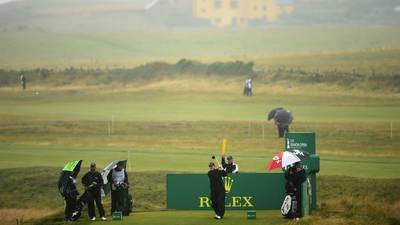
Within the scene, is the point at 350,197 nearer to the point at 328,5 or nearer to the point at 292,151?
the point at 292,151

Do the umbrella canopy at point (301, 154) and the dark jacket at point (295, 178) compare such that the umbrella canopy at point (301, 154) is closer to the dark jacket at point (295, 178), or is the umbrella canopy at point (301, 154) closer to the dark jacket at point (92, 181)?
the dark jacket at point (295, 178)

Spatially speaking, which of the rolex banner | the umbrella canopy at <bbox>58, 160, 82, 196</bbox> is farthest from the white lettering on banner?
the umbrella canopy at <bbox>58, 160, 82, 196</bbox>

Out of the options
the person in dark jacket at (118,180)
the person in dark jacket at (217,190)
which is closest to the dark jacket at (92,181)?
the person in dark jacket at (118,180)

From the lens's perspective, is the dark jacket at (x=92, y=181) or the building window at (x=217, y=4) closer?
the dark jacket at (x=92, y=181)

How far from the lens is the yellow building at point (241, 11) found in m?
79.4

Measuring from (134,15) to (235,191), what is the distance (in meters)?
58.9

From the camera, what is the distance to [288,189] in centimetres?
2178

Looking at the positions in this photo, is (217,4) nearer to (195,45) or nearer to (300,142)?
(195,45)

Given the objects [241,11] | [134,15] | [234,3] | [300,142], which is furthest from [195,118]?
[300,142]

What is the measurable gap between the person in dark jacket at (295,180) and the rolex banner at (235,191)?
175 cm

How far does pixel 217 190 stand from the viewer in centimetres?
2209

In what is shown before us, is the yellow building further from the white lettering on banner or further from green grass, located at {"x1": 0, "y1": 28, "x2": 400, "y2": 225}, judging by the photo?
the white lettering on banner

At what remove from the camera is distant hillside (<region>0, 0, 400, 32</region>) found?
7850 centimetres

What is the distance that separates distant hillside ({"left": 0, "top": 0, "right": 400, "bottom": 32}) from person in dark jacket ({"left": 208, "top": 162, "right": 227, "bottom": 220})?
55.9 metres
